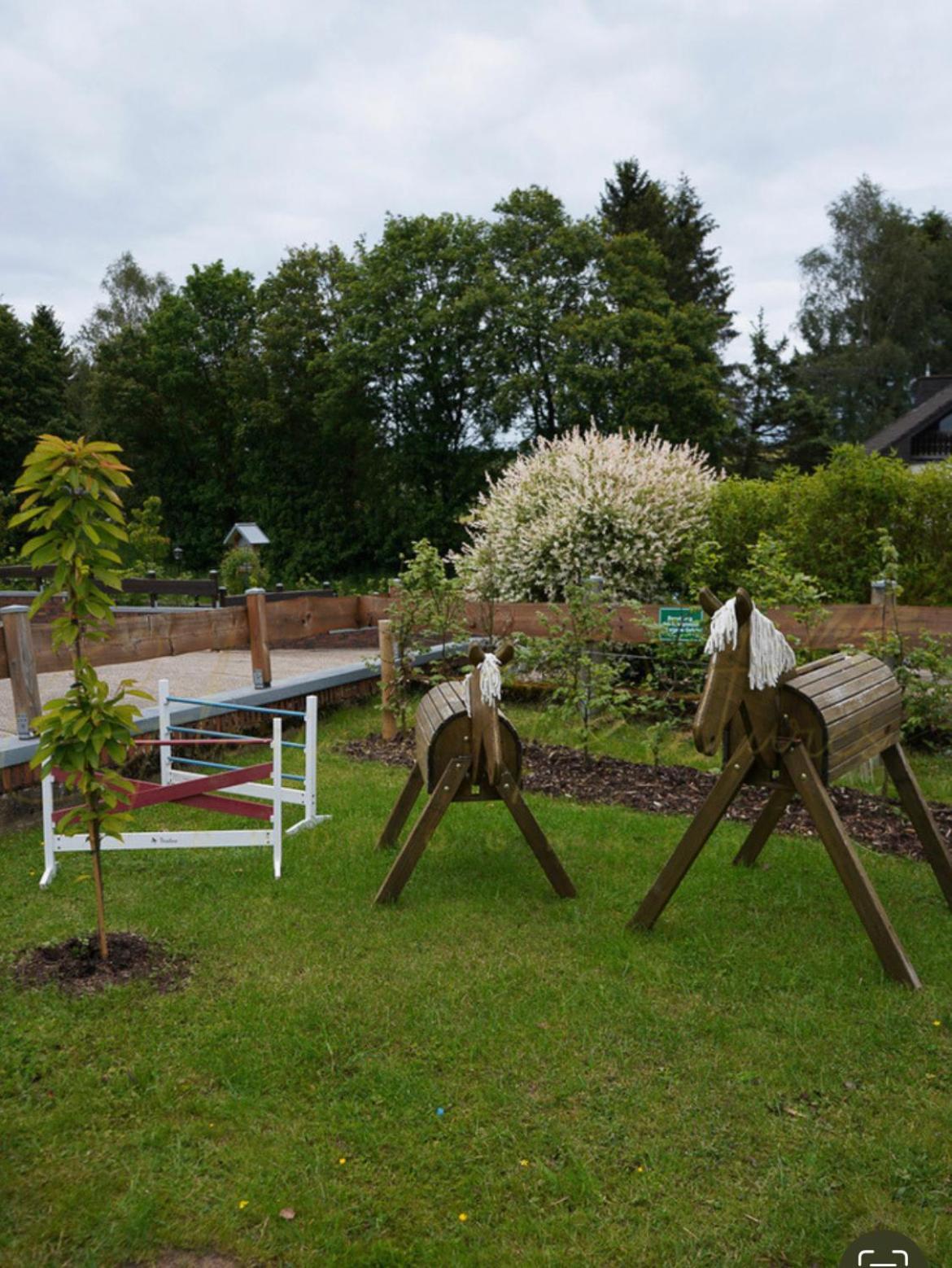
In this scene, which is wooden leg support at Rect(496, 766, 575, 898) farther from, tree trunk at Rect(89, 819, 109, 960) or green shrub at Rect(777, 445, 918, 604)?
green shrub at Rect(777, 445, 918, 604)

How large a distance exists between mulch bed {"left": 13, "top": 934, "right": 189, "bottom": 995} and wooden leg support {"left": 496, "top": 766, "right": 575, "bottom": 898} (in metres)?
1.49

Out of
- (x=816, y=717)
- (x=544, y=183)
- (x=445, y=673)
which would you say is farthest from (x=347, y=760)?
(x=544, y=183)

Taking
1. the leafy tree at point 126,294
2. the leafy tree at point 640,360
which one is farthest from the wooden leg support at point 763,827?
the leafy tree at point 126,294

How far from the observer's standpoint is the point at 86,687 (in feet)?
12.1

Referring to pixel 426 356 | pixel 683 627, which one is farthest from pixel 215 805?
pixel 426 356

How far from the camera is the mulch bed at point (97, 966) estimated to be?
11.9 ft

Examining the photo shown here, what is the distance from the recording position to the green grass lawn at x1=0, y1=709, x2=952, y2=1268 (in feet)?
7.83

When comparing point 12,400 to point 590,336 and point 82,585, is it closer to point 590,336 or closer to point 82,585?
point 590,336

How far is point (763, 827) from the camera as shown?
464cm

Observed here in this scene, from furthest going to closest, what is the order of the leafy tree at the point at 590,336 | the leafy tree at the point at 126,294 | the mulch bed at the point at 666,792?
the leafy tree at the point at 126,294 < the leafy tree at the point at 590,336 < the mulch bed at the point at 666,792

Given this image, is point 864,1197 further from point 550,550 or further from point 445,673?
point 550,550

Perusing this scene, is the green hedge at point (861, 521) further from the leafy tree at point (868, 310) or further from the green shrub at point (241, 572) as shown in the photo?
the leafy tree at point (868, 310)

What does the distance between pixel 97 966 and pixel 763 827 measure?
9.79ft

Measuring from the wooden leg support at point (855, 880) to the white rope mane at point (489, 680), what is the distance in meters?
1.30
